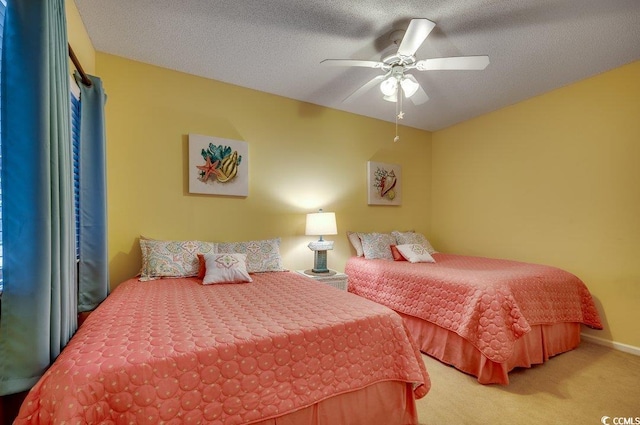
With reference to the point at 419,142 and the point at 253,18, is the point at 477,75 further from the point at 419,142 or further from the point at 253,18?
the point at 253,18

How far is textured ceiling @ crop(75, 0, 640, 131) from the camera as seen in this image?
185 centimetres

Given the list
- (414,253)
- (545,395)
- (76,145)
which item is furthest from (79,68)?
(545,395)

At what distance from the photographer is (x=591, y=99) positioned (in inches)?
108

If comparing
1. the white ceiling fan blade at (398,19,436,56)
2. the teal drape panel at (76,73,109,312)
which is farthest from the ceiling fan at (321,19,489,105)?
the teal drape panel at (76,73,109,312)

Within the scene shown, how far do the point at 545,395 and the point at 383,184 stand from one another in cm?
267

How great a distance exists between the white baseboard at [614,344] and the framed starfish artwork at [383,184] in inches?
94.1

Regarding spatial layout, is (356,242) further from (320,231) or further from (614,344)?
(614,344)

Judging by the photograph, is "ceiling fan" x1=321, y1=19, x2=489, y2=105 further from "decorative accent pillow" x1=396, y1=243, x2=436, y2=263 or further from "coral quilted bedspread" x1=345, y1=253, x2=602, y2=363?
"decorative accent pillow" x1=396, y1=243, x2=436, y2=263

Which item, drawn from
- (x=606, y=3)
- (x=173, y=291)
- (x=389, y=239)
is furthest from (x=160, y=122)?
(x=606, y=3)

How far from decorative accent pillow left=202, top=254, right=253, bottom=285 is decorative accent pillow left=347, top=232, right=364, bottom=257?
1.64 meters

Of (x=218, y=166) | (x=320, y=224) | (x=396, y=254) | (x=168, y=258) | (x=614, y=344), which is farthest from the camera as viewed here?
(x=396, y=254)

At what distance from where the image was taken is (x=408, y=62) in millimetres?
2066

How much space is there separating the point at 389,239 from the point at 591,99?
2.42m

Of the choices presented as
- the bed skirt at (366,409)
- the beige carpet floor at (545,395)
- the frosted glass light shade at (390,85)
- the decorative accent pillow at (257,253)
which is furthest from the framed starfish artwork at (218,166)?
the beige carpet floor at (545,395)
